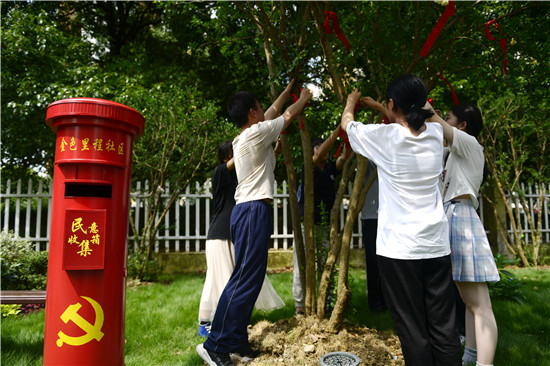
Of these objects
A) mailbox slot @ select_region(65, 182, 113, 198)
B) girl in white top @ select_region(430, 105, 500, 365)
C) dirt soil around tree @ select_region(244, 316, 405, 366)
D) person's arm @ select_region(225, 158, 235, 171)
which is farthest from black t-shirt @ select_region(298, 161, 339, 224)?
mailbox slot @ select_region(65, 182, 113, 198)

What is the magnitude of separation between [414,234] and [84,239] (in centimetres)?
181

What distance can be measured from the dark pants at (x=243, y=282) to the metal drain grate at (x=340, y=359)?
0.57m

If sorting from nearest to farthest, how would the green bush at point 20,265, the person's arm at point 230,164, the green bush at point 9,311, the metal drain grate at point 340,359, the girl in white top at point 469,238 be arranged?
the girl in white top at point 469,238, the metal drain grate at point 340,359, the person's arm at point 230,164, the green bush at point 9,311, the green bush at point 20,265

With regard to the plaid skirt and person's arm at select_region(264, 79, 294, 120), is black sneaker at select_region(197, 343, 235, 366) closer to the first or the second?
the plaid skirt

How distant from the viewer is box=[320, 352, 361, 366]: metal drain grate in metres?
2.45

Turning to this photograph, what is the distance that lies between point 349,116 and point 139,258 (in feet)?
15.7

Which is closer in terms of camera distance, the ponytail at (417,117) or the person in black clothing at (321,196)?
the ponytail at (417,117)

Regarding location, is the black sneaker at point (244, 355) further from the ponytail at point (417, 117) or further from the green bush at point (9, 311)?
the green bush at point (9, 311)

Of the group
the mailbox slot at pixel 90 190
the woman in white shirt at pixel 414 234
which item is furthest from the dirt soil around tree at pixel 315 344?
the mailbox slot at pixel 90 190

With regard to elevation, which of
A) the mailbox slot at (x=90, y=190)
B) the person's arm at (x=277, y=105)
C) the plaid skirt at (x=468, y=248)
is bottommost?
the plaid skirt at (x=468, y=248)

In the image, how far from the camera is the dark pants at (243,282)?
2.54 metres

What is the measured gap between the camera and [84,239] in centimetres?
210

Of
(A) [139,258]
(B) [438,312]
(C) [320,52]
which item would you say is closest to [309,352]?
(B) [438,312]

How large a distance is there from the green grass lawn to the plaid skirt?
89cm
